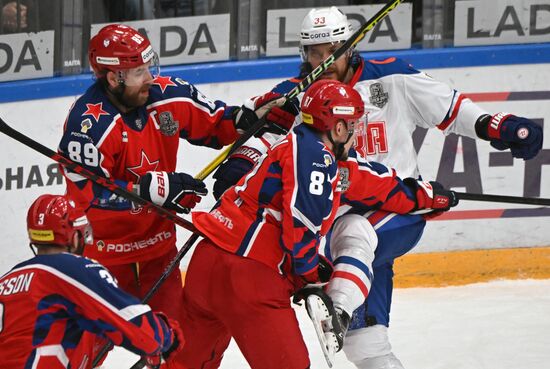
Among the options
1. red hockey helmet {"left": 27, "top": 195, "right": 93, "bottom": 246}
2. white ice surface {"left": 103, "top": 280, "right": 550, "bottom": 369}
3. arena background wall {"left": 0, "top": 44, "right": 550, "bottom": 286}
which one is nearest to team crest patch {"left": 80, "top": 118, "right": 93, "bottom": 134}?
red hockey helmet {"left": 27, "top": 195, "right": 93, "bottom": 246}

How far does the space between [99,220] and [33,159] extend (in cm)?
142

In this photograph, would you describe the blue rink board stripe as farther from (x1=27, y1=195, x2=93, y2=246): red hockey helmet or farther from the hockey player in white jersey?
(x1=27, y1=195, x2=93, y2=246): red hockey helmet

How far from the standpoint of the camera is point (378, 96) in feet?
13.9

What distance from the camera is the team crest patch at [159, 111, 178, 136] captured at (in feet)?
13.5

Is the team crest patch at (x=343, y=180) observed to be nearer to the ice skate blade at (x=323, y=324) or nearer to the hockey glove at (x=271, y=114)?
the ice skate blade at (x=323, y=324)

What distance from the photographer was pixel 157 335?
324 cm

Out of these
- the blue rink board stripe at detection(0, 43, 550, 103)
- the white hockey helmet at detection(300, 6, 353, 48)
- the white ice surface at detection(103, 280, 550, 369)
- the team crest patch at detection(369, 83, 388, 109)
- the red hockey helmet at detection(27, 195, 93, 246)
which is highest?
the white hockey helmet at detection(300, 6, 353, 48)

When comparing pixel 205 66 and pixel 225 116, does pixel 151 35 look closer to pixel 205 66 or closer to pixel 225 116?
pixel 205 66

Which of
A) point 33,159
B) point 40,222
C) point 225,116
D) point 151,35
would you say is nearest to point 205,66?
point 151,35

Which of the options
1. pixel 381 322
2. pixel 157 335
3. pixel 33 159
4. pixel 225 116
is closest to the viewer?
pixel 157 335

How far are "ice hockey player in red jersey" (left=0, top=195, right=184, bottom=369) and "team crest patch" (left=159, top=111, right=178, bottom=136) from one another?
34.8 inches

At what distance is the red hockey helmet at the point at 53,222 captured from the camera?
3.25m

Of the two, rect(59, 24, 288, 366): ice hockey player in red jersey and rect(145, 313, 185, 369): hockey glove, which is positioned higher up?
rect(59, 24, 288, 366): ice hockey player in red jersey

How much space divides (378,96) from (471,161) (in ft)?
5.38
